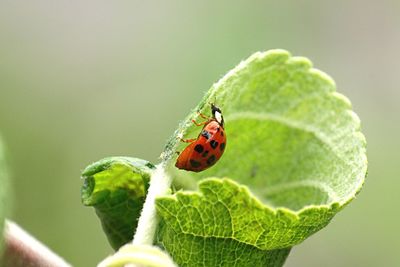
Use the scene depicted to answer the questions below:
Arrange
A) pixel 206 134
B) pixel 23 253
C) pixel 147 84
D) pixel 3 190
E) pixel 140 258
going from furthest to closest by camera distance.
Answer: pixel 147 84
pixel 206 134
pixel 23 253
pixel 140 258
pixel 3 190

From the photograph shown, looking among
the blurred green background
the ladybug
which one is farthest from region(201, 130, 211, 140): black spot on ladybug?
the blurred green background

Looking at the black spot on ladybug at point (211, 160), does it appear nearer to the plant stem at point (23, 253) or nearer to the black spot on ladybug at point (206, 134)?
the black spot on ladybug at point (206, 134)

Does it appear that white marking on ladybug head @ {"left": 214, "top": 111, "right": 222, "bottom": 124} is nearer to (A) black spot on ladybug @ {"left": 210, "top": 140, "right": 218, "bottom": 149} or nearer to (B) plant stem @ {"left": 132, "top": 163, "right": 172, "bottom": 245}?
(A) black spot on ladybug @ {"left": 210, "top": 140, "right": 218, "bottom": 149}

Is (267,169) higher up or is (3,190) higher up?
(3,190)

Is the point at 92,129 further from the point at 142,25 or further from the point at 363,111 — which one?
the point at 363,111

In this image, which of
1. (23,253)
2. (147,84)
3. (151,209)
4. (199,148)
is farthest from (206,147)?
(147,84)

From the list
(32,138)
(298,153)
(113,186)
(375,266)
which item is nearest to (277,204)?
(298,153)

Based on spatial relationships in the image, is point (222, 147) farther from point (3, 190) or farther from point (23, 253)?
point (3, 190)

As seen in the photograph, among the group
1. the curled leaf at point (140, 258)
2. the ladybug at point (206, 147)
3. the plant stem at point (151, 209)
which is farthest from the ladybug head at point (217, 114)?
the curled leaf at point (140, 258)
